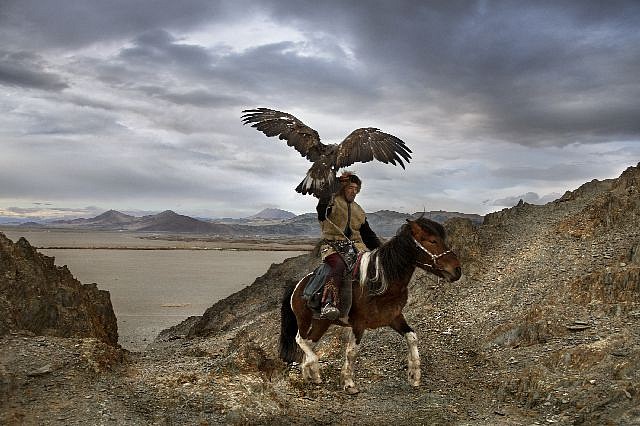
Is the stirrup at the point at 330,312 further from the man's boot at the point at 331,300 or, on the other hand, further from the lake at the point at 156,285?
the lake at the point at 156,285

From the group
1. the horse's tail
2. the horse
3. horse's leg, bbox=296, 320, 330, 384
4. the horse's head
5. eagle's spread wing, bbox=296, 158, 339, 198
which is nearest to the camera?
the horse's head

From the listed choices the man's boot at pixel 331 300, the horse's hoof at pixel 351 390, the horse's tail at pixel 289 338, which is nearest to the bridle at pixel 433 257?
the man's boot at pixel 331 300

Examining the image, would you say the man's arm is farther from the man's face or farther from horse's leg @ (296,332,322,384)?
horse's leg @ (296,332,322,384)

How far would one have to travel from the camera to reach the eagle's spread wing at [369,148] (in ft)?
24.6

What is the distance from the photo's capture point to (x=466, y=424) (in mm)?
7184

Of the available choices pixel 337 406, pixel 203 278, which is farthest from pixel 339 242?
pixel 203 278

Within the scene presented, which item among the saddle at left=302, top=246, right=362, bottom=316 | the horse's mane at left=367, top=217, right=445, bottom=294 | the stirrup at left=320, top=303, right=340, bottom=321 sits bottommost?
the stirrup at left=320, top=303, right=340, bottom=321

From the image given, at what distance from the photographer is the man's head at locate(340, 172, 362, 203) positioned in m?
7.95

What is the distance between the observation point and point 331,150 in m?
7.59

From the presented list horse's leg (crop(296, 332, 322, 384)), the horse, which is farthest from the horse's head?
horse's leg (crop(296, 332, 322, 384))

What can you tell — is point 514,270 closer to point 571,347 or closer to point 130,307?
point 571,347

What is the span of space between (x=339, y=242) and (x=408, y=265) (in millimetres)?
1301

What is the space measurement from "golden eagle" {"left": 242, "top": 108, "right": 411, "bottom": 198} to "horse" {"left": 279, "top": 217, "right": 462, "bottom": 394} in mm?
1164

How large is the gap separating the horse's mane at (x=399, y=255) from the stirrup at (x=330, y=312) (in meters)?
0.65
